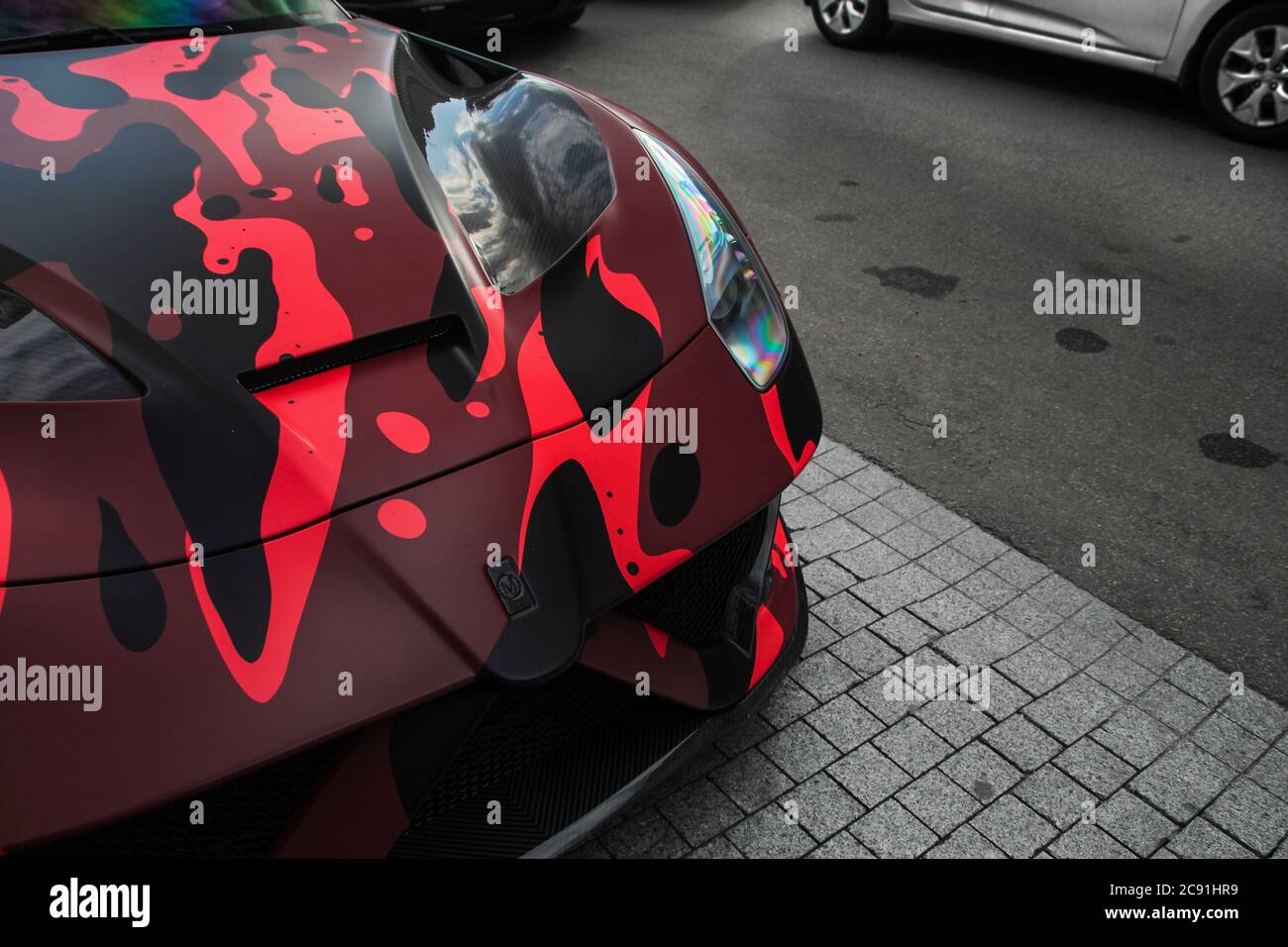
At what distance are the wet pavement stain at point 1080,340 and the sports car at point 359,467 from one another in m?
2.34

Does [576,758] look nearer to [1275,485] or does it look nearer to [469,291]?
[469,291]

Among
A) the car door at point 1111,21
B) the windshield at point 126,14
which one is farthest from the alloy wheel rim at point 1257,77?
the windshield at point 126,14

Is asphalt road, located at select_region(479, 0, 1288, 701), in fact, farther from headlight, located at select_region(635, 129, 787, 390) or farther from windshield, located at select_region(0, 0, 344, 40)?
windshield, located at select_region(0, 0, 344, 40)

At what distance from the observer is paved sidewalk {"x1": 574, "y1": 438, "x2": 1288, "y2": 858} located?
2.33 meters

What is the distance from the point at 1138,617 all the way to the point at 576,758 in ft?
5.72

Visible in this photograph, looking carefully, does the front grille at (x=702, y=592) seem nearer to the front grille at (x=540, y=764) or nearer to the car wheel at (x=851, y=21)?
the front grille at (x=540, y=764)

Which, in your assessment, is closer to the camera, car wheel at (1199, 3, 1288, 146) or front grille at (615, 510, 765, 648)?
front grille at (615, 510, 765, 648)

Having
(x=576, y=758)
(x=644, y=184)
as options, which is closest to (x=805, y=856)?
(x=576, y=758)

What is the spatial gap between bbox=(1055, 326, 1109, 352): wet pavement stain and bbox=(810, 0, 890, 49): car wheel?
4.03m

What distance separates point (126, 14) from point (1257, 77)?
5.62m

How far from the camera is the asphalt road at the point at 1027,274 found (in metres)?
3.31

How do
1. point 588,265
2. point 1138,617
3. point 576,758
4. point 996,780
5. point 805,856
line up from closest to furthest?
point 576,758 < point 588,265 < point 805,856 < point 996,780 < point 1138,617

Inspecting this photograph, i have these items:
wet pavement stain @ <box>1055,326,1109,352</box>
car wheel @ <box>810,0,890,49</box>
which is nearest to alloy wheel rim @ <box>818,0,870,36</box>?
car wheel @ <box>810,0,890,49</box>

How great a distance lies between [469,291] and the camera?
1.97m
